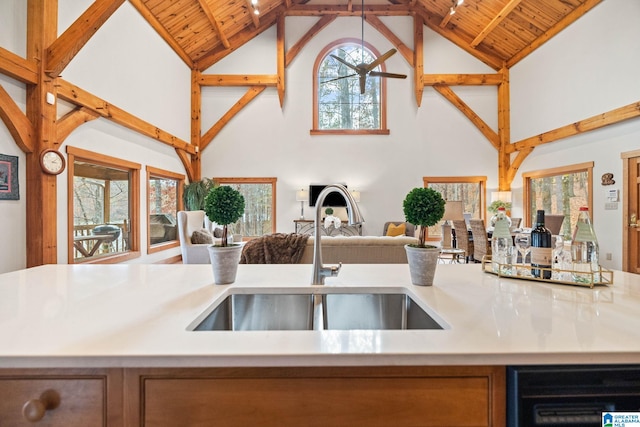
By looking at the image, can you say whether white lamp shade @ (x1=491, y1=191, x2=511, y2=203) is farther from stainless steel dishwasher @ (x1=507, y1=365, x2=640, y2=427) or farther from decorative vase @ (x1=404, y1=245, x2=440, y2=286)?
stainless steel dishwasher @ (x1=507, y1=365, x2=640, y2=427)

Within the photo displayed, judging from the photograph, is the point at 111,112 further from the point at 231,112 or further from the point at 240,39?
the point at 240,39

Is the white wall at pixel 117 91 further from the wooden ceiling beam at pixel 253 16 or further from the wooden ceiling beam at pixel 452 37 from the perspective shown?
the wooden ceiling beam at pixel 452 37

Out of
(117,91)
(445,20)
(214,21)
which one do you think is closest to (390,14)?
(445,20)

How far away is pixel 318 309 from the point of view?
45.3 inches

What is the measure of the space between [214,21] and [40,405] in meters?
6.55

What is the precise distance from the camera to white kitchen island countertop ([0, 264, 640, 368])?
620 millimetres

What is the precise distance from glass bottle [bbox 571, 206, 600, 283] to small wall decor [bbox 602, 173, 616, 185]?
4585 millimetres

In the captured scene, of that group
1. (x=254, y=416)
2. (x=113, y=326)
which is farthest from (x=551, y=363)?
(x=113, y=326)

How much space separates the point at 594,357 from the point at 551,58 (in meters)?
6.91

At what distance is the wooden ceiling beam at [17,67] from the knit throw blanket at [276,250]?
2606 millimetres

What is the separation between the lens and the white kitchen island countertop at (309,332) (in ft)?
2.03

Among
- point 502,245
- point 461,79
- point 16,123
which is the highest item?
point 461,79

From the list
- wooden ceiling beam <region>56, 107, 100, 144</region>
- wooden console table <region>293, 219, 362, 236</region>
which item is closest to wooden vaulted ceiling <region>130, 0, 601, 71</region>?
wooden ceiling beam <region>56, 107, 100, 144</region>

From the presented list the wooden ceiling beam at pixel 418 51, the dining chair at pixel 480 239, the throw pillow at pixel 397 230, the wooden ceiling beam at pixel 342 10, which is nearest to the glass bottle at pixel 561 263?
the dining chair at pixel 480 239
